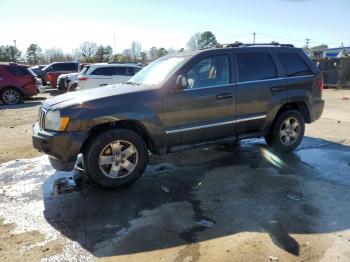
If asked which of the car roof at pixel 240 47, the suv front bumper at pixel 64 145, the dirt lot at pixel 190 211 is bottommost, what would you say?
the dirt lot at pixel 190 211

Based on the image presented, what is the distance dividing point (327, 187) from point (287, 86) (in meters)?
2.09

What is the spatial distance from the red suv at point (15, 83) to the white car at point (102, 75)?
283 cm

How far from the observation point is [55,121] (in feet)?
16.2

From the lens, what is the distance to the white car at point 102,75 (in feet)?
49.3

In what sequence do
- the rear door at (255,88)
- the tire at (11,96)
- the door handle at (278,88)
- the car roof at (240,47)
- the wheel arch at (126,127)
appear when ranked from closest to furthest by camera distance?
the wheel arch at (126,127) < the car roof at (240,47) < the rear door at (255,88) < the door handle at (278,88) < the tire at (11,96)

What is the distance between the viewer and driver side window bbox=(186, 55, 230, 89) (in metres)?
5.69

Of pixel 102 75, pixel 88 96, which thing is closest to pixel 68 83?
pixel 102 75

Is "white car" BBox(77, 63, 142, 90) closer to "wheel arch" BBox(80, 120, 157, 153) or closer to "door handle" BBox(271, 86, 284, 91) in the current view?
"door handle" BBox(271, 86, 284, 91)

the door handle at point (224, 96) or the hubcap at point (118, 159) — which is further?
the door handle at point (224, 96)

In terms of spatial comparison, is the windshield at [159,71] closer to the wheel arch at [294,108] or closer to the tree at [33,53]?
the wheel arch at [294,108]

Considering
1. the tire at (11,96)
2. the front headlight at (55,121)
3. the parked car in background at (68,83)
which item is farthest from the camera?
the parked car in background at (68,83)

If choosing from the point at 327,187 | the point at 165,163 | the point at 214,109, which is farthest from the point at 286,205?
the point at 165,163

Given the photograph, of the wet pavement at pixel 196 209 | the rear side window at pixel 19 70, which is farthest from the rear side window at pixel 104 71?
the wet pavement at pixel 196 209

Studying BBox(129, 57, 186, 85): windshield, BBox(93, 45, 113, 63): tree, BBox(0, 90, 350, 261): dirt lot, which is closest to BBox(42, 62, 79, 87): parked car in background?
BBox(0, 90, 350, 261): dirt lot
